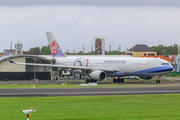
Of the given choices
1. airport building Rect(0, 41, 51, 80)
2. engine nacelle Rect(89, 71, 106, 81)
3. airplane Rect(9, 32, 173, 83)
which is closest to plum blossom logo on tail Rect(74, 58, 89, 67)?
airplane Rect(9, 32, 173, 83)

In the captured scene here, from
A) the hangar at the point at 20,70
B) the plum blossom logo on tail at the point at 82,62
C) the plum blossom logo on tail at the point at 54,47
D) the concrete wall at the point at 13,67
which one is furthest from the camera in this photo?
the concrete wall at the point at 13,67

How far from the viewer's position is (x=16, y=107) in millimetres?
22094

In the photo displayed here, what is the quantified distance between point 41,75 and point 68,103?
4865 cm

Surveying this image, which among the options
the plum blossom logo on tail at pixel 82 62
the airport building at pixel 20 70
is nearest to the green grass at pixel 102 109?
the plum blossom logo on tail at pixel 82 62

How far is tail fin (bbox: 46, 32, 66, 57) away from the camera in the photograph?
62875 mm

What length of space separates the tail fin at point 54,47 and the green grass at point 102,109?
3664 centimetres

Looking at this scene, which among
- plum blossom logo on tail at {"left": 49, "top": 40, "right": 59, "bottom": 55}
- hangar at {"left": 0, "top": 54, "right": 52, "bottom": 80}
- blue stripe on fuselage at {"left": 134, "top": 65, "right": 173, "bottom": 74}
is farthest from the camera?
hangar at {"left": 0, "top": 54, "right": 52, "bottom": 80}

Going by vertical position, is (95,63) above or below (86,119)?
above

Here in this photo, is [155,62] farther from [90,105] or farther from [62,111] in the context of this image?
[62,111]

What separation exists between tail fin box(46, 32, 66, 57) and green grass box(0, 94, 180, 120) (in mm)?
36637

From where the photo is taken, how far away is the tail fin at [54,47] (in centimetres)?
6288

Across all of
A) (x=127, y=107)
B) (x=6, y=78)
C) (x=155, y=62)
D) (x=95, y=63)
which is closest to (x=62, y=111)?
(x=127, y=107)

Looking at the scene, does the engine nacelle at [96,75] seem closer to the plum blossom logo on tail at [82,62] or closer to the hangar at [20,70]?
the plum blossom logo on tail at [82,62]

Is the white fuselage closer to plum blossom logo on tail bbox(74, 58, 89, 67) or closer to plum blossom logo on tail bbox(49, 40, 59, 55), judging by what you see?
plum blossom logo on tail bbox(74, 58, 89, 67)
